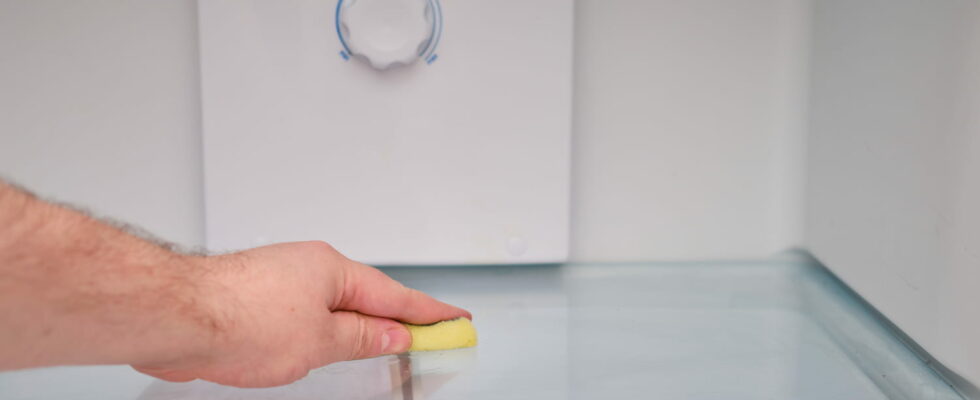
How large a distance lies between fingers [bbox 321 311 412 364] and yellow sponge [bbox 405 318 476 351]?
1cm

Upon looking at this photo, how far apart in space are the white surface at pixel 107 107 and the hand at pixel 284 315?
0.30 metres

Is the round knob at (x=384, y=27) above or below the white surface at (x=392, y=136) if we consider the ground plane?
above

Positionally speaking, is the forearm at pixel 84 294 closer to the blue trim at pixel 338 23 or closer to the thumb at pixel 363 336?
the thumb at pixel 363 336

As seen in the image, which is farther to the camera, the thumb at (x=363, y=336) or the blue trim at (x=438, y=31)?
the blue trim at (x=438, y=31)

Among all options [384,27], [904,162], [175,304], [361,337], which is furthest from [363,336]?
[904,162]

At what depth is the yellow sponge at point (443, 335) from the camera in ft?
1.90

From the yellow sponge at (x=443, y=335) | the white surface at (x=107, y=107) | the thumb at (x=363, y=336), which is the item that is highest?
the white surface at (x=107, y=107)

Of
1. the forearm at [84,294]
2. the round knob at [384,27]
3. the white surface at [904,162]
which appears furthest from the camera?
the round knob at [384,27]

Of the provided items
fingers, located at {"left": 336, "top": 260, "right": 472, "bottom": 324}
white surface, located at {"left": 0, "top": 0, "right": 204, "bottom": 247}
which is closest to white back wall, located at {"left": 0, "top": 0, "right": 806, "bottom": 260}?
white surface, located at {"left": 0, "top": 0, "right": 204, "bottom": 247}

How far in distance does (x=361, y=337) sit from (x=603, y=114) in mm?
334

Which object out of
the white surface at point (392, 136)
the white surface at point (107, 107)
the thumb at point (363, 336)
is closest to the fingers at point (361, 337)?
the thumb at point (363, 336)

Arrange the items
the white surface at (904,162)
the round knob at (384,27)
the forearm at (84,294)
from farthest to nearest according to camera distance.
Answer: the round knob at (384,27) → the white surface at (904,162) → the forearm at (84,294)

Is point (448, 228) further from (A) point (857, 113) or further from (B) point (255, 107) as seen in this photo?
(A) point (857, 113)

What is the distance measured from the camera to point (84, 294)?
383 mm
